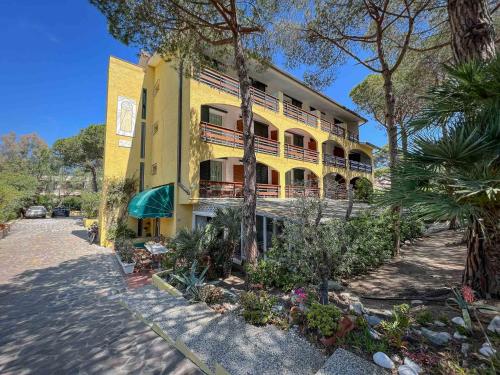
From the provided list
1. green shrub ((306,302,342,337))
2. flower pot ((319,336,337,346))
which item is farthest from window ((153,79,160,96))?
flower pot ((319,336,337,346))

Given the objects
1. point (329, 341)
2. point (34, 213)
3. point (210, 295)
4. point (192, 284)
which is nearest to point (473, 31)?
point (329, 341)

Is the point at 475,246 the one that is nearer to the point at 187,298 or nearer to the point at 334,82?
the point at 187,298

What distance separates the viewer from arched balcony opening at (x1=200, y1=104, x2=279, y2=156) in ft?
54.4

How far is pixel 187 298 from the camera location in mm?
8703

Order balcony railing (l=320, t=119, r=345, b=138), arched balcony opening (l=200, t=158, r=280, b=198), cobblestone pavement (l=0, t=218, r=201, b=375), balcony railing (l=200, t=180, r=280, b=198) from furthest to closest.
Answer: balcony railing (l=320, t=119, r=345, b=138)
arched balcony opening (l=200, t=158, r=280, b=198)
balcony railing (l=200, t=180, r=280, b=198)
cobblestone pavement (l=0, t=218, r=201, b=375)

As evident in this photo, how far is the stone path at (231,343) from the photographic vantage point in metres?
4.82

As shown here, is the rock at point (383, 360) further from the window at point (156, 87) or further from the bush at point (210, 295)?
the window at point (156, 87)

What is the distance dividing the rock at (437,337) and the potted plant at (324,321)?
175 cm

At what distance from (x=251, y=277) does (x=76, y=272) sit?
10.5 m

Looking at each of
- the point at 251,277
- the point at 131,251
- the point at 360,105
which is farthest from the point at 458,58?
the point at 360,105

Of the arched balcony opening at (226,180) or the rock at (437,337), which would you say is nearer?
the rock at (437,337)

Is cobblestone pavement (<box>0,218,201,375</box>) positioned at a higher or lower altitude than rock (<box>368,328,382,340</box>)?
lower

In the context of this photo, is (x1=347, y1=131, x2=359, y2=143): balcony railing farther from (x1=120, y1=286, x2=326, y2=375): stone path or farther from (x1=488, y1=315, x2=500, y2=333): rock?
(x1=120, y1=286, x2=326, y2=375): stone path

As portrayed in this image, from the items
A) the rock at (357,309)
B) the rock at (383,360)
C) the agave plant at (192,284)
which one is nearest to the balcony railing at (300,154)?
the agave plant at (192,284)
